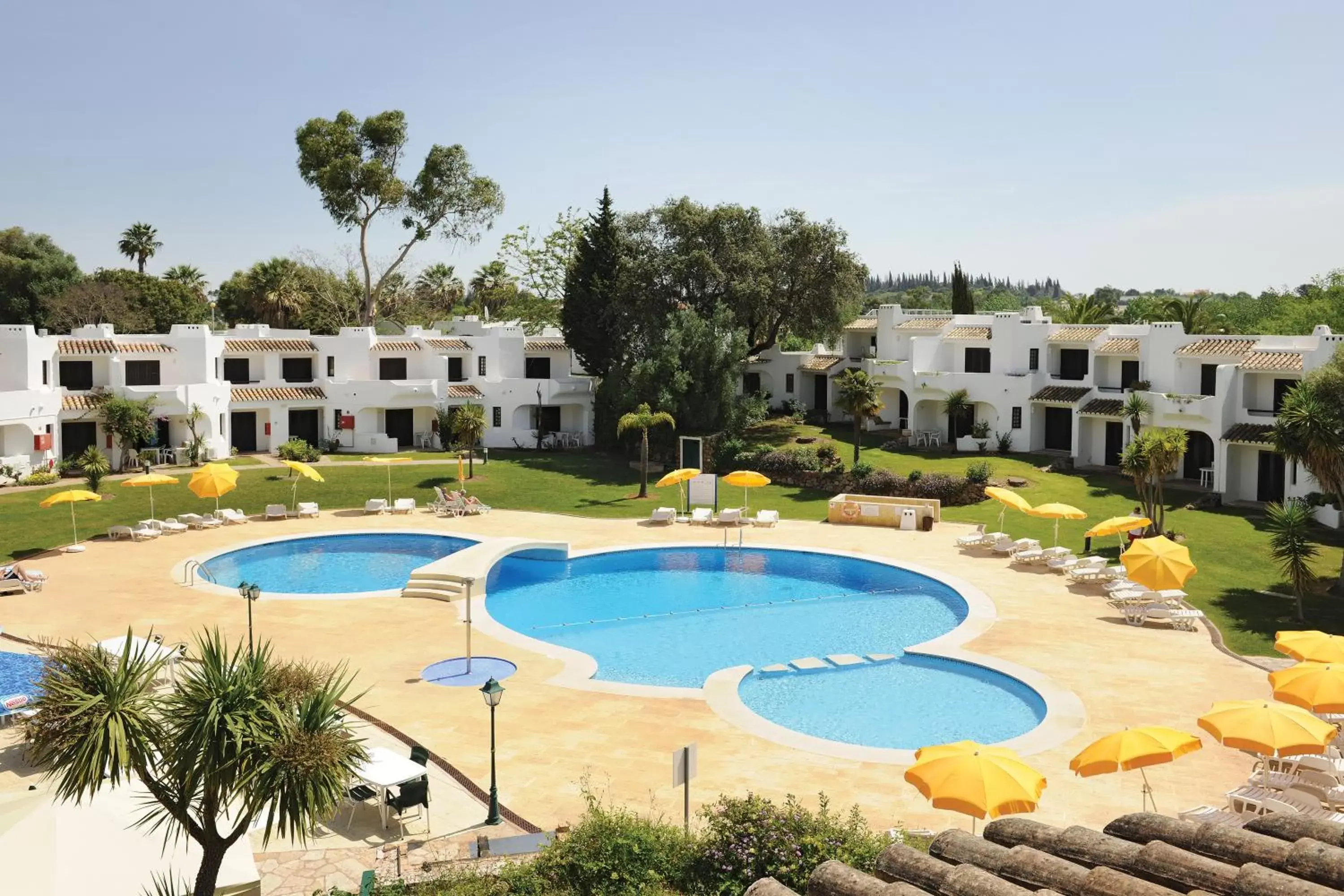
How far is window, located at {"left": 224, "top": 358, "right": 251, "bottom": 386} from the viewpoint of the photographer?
52125 mm

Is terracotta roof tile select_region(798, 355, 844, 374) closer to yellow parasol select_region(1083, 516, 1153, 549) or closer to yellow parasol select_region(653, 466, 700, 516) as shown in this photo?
yellow parasol select_region(653, 466, 700, 516)

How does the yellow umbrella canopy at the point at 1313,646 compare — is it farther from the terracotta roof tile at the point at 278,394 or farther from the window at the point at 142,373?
the window at the point at 142,373

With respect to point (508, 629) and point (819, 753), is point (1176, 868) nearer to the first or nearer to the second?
point (819, 753)

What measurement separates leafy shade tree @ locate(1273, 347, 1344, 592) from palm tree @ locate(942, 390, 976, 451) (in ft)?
66.3

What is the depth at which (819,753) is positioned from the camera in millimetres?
17844

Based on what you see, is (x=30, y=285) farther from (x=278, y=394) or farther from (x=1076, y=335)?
(x=1076, y=335)

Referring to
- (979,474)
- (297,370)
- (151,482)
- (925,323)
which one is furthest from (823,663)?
(297,370)

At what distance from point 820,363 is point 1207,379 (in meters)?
21.5

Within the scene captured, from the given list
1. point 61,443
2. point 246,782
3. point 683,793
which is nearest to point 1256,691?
point 683,793

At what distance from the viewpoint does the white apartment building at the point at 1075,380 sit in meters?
39.6

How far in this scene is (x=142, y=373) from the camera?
4778 cm

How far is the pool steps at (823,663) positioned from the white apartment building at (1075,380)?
20.6 meters

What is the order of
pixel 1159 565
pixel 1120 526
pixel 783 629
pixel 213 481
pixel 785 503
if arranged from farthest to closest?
pixel 785 503 → pixel 213 481 → pixel 1120 526 → pixel 783 629 → pixel 1159 565

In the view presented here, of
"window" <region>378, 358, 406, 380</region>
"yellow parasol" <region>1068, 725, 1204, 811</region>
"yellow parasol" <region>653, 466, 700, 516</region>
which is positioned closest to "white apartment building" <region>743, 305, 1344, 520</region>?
"yellow parasol" <region>653, 466, 700, 516</region>
